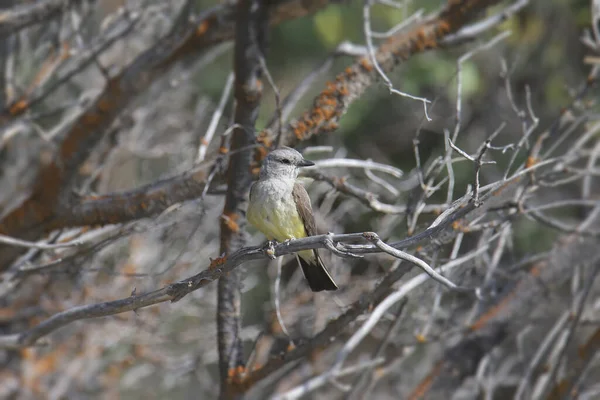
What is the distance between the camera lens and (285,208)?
379 cm

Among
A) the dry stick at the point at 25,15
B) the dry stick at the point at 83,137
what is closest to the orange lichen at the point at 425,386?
the dry stick at the point at 83,137

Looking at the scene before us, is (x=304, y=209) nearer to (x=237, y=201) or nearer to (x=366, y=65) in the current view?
(x=237, y=201)

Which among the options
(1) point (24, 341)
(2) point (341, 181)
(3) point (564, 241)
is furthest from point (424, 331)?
(1) point (24, 341)

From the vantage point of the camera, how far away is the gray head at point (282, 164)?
3891mm

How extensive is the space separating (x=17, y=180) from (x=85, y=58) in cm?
174

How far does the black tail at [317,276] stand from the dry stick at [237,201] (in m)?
0.36

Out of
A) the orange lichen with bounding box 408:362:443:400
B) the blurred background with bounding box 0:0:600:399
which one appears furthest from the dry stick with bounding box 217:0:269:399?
the orange lichen with bounding box 408:362:443:400

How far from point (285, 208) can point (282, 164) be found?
0.82 feet

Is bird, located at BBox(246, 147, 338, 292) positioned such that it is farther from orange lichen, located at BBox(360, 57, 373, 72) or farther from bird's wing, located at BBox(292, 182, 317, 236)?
orange lichen, located at BBox(360, 57, 373, 72)

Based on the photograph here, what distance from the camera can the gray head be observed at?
12.8ft

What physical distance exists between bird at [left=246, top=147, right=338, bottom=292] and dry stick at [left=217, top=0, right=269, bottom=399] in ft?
0.47

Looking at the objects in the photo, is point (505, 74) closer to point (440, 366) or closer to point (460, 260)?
point (460, 260)

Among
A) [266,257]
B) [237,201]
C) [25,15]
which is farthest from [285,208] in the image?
[25,15]

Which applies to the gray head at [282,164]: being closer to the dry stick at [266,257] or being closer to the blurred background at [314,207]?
the blurred background at [314,207]
